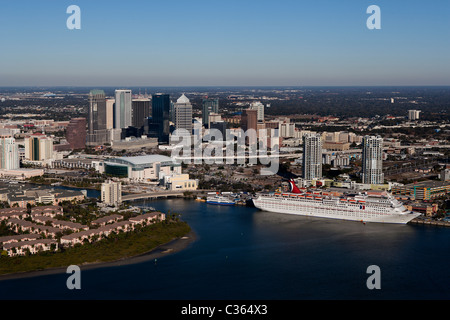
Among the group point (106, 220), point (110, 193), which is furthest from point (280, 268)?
point (110, 193)

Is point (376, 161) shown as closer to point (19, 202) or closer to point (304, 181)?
point (304, 181)

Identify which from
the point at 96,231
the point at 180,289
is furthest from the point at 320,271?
the point at 96,231

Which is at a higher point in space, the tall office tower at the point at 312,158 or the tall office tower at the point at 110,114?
the tall office tower at the point at 110,114

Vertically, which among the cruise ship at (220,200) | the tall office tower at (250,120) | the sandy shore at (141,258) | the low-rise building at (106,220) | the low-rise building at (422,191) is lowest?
the sandy shore at (141,258)

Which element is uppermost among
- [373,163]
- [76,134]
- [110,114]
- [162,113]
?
[162,113]

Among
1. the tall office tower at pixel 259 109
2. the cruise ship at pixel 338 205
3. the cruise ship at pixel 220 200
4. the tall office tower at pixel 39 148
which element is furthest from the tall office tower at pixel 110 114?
the cruise ship at pixel 338 205

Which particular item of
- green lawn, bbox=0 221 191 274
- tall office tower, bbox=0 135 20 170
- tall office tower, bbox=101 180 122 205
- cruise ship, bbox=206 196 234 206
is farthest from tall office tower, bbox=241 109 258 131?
green lawn, bbox=0 221 191 274

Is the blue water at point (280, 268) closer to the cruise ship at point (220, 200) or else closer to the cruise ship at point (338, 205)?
the cruise ship at point (338, 205)

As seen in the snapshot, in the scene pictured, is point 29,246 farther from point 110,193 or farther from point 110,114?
point 110,114
